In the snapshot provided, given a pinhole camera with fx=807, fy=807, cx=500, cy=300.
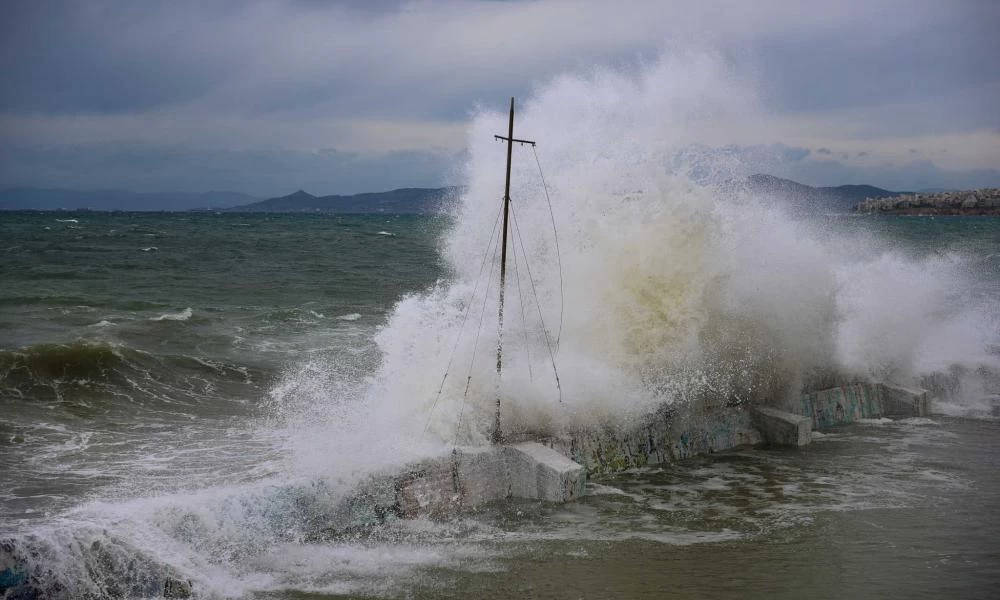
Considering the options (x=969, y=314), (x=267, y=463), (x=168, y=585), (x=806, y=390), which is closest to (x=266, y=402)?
(x=267, y=463)

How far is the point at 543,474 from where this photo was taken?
28.3ft

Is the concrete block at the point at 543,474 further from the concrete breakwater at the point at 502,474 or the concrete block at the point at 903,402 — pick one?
the concrete block at the point at 903,402

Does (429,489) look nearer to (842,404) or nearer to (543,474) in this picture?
(543,474)

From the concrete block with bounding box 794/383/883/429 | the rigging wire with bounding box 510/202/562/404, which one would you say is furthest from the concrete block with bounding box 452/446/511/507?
the concrete block with bounding box 794/383/883/429

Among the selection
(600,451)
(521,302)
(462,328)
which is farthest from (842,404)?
(462,328)

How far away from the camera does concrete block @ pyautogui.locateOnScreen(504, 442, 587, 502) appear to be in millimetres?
8539

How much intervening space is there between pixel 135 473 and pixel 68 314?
1205cm

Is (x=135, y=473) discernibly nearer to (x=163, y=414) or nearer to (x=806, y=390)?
(x=163, y=414)

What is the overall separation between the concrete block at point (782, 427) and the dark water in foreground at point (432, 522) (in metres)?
0.24

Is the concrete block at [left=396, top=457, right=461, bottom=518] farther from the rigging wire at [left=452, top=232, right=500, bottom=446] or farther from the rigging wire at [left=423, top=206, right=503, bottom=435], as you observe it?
the rigging wire at [left=423, top=206, right=503, bottom=435]

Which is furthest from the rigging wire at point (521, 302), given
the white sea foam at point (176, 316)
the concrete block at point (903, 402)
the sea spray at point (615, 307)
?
the white sea foam at point (176, 316)

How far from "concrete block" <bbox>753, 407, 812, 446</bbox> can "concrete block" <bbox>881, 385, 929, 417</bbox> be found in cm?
285

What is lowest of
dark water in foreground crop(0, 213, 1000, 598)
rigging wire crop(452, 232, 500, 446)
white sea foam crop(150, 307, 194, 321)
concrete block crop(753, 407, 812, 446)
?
dark water in foreground crop(0, 213, 1000, 598)

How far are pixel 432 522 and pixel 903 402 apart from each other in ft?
30.2
